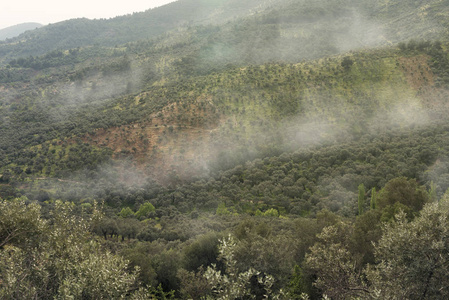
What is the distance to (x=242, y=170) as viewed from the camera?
48594mm

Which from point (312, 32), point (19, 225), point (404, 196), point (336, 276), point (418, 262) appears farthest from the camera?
point (312, 32)

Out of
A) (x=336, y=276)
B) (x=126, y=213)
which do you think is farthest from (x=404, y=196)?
(x=126, y=213)

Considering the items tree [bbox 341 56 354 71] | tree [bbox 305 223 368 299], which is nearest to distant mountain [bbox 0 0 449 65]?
tree [bbox 341 56 354 71]

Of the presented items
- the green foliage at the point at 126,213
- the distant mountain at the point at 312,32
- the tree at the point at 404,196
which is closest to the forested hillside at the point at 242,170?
the tree at the point at 404,196

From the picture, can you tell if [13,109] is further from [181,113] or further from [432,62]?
[432,62]

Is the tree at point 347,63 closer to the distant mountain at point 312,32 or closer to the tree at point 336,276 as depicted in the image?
the distant mountain at point 312,32

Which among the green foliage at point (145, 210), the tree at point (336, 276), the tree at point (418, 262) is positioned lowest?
the green foliage at point (145, 210)

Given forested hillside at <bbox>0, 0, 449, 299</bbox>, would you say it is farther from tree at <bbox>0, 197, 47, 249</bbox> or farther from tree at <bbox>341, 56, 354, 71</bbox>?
tree at <bbox>341, 56, 354, 71</bbox>

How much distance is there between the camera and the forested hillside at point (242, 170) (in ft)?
39.5

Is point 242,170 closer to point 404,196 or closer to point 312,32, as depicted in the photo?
point 404,196

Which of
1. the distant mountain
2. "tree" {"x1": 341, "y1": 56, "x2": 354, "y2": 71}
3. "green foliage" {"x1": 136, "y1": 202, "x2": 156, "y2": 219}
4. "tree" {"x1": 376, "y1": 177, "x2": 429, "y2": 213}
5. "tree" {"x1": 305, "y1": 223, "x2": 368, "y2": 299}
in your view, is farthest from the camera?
the distant mountain

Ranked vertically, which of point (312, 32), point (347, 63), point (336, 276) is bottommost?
point (336, 276)

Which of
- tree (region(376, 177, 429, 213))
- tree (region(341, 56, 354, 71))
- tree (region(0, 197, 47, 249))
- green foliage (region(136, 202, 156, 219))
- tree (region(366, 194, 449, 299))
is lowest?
green foliage (region(136, 202, 156, 219))

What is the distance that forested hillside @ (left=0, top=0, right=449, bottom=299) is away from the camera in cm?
1205
